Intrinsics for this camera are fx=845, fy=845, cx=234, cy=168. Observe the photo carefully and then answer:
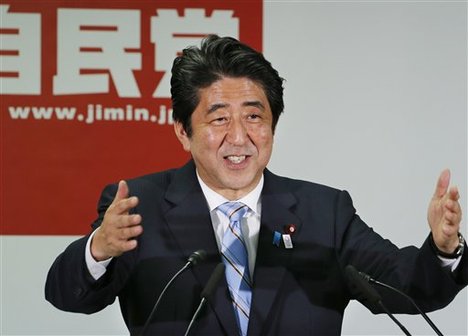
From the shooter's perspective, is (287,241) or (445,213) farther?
(287,241)

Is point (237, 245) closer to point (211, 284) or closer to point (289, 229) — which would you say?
point (289, 229)

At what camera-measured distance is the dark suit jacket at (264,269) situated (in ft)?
6.11

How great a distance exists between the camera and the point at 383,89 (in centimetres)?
307

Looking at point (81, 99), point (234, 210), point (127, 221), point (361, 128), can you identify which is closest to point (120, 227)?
point (127, 221)

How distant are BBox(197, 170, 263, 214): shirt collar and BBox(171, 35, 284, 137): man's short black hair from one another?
0.19 meters

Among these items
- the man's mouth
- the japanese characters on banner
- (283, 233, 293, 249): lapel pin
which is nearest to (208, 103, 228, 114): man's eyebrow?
the man's mouth

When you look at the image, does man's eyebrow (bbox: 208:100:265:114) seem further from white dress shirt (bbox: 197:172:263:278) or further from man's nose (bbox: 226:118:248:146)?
white dress shirt (bbox: 197:172:263:278)

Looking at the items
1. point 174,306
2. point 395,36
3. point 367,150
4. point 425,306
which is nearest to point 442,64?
point 395,36

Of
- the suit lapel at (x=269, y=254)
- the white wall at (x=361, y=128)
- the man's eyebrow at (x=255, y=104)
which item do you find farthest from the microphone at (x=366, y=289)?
the white wall at (x=361, y=128)

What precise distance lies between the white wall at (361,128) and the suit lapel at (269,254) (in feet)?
3.11

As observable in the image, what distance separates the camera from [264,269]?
6.38 ft

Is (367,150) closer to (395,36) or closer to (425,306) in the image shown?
(395,36)

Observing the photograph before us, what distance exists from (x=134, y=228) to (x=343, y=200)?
69 cm

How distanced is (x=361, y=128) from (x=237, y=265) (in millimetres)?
1239
